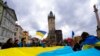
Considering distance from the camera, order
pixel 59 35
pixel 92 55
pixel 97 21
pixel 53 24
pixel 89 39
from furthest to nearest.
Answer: pixel 53 24 < pixel 59 35 < pixel 97 21 < pixel 89 39 < pixel 92 55

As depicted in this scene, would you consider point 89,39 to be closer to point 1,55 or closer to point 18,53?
point 18,53

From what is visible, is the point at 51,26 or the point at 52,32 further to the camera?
the point at 51,26

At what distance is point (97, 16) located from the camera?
49.7m

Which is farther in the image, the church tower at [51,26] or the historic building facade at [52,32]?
the church tower at [51,26]

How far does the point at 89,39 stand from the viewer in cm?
594

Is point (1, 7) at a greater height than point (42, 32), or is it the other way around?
point (1, 7)

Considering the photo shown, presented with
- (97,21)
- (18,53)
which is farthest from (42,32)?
(97,21)

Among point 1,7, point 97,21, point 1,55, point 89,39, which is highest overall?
point 1,7

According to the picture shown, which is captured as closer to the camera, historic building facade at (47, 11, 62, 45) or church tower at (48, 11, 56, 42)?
historic building facade at (47, 11, 62, 45)

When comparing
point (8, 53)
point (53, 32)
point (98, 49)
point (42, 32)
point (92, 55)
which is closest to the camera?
point (92, 55)

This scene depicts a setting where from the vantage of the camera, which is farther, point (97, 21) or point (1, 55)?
point (97, 21)

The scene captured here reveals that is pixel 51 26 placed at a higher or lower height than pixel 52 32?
higher

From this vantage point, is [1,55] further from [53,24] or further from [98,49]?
[53,24]

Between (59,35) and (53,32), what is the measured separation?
281 inches
